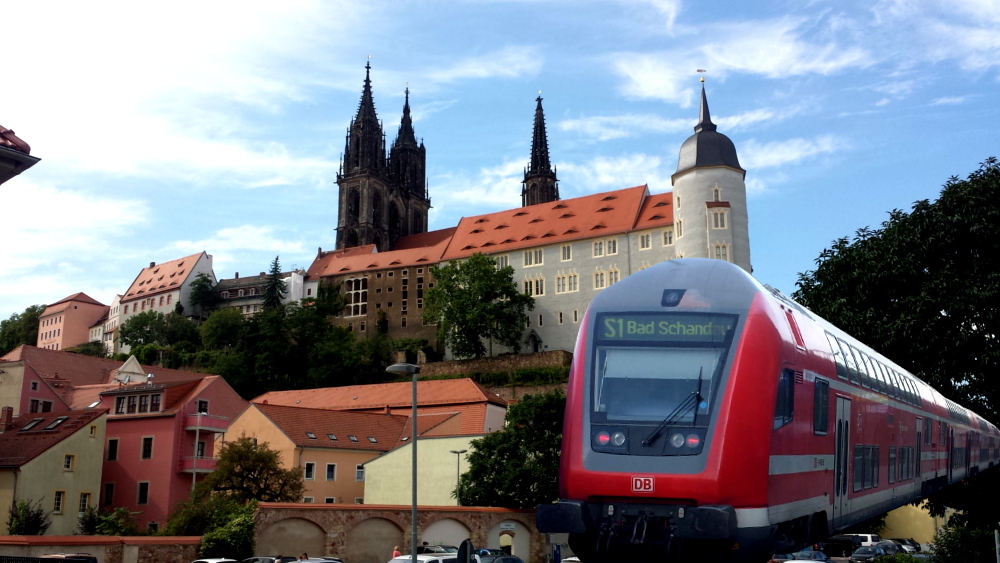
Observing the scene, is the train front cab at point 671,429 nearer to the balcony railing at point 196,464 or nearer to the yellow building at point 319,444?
the yellow building at point 319,444

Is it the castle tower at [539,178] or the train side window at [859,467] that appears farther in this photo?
the castle tower at [539,178]

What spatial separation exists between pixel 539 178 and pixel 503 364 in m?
57.0

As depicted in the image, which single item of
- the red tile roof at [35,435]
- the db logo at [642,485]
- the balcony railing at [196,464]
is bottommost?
the balcony railing at [196,464]

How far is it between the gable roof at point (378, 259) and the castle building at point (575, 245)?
0.46 feet

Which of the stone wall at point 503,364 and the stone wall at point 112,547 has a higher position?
the stone wall at point 503,364

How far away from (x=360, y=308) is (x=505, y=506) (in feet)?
243

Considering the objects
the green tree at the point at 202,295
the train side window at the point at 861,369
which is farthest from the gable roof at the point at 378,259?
the train side window at the point at 861,369

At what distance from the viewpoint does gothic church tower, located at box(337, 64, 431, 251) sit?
423ft

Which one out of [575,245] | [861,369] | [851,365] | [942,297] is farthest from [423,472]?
[575,245]

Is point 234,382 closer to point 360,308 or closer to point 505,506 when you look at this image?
point 360,308

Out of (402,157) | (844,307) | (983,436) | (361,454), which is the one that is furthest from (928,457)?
(402,157)

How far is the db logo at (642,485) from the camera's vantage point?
11219 mm

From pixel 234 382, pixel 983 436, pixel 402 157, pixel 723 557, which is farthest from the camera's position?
pixel 402 157

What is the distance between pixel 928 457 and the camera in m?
21.4
